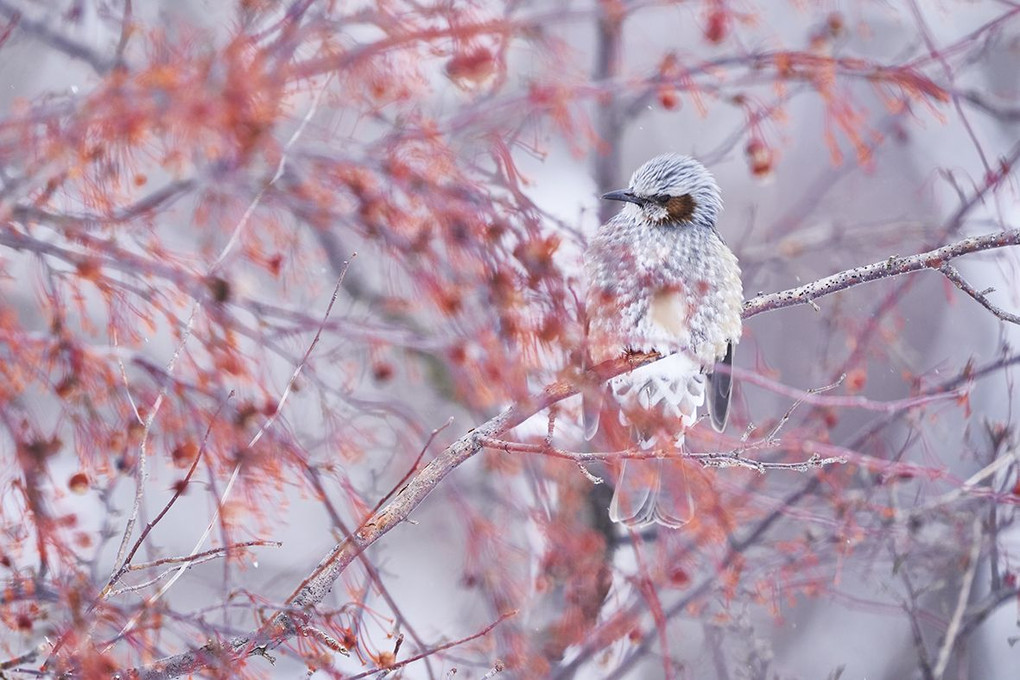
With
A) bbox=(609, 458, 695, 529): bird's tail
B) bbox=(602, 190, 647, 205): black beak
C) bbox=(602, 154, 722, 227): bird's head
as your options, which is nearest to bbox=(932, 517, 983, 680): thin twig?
bbox=(609, 458, 695, 529): bird's tail

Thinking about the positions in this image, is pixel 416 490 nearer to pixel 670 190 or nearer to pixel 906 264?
pixel 906 264

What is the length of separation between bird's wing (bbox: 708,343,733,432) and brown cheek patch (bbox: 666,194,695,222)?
0.42 m

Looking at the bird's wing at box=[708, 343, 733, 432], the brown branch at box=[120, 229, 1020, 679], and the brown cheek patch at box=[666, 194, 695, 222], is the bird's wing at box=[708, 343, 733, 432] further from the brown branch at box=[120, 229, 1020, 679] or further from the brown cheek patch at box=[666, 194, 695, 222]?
the brown branch at box=[120, 229, 1020, 679]

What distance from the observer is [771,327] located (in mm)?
6738

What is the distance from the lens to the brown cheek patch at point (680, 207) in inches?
109

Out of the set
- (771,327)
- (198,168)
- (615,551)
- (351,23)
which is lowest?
(615,551)

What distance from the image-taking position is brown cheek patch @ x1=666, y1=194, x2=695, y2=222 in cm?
276

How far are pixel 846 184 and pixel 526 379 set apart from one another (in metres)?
4.91

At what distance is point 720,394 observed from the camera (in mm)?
2939

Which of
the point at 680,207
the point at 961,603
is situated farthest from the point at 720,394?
the point at 961,603

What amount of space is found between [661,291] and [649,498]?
0.64 metres

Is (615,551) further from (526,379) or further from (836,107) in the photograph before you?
(836,107)

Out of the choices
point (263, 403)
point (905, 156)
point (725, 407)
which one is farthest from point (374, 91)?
point (905, 156)

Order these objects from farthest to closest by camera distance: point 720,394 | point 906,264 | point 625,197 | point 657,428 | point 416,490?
point 720,394 → point 657,428 → point 625,197 → point 906,264 → point 416,490
